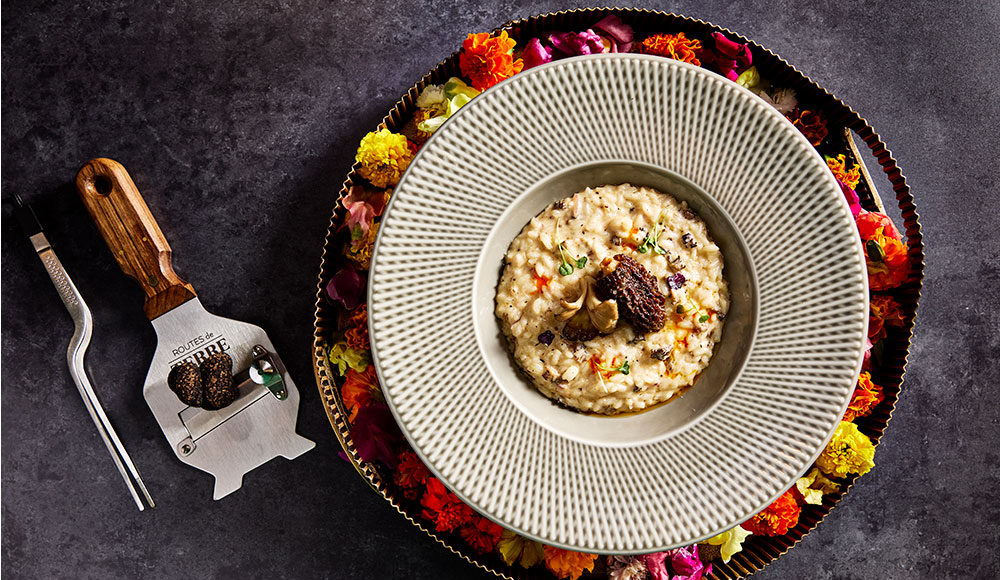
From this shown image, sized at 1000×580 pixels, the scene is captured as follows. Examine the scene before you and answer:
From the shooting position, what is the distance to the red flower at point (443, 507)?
3453 millimetres

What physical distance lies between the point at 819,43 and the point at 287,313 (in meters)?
3.54

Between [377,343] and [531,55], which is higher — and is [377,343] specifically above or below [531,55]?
below

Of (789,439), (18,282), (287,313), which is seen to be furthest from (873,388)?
(18,282)

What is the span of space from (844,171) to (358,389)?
2797mm

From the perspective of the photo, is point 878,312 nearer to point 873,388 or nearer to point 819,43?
point 873,388

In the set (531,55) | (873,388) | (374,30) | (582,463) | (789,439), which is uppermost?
(374,30)

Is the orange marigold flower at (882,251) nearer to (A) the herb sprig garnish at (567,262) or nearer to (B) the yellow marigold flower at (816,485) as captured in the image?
(B) the yellow marigold flower at (816,485)

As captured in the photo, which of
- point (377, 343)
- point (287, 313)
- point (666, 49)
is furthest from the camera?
point (287, 313)

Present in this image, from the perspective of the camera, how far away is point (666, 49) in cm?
353

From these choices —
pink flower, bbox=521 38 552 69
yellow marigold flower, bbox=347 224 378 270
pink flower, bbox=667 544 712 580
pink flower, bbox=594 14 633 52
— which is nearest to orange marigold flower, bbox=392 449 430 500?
yellow marigold flower, bbox=347 224 378 270

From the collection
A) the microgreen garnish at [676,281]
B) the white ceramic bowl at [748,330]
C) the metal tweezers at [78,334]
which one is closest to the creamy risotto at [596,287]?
the microgreen garnish at [676,281]

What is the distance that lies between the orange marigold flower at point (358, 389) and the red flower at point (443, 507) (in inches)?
20.5

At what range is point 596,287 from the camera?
3068 mm

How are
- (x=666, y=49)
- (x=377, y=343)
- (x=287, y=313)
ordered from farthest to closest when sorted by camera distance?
1. (x=287, y=313)
2. (x=666, y=49)
3. (x=377, y=343)
